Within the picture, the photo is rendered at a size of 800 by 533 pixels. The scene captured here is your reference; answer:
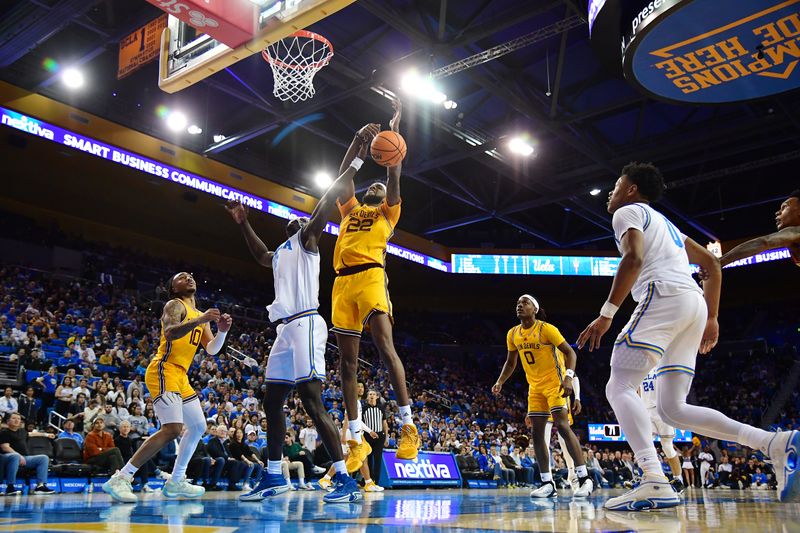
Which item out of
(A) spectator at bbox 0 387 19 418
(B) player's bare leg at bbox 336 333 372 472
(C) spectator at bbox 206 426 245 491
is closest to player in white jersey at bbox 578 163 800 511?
(B) player's bare leg at bbox 336 333 372 472

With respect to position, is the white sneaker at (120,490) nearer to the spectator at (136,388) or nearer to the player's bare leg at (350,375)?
the player's bare leg at (350,375)

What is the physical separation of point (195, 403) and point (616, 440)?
2409 cm

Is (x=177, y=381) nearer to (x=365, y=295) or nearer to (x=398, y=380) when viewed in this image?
(x=365, y=295)

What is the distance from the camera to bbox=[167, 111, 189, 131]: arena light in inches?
671

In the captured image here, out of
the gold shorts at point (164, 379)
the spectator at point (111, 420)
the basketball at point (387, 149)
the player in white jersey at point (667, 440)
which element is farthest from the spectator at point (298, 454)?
the basketball at point (387, 149)

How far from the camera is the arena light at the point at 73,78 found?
1466 cm

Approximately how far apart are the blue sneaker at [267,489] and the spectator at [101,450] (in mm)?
4885

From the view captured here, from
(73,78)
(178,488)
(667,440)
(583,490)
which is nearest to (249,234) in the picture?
(178,488)

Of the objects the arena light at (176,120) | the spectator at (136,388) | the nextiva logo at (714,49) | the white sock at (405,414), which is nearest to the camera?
the white sock at (405,414)

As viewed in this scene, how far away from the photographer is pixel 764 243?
4.36m

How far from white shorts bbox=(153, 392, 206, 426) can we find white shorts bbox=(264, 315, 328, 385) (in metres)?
1.23

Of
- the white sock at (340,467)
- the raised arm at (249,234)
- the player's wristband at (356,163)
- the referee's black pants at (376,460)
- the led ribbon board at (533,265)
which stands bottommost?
the referee's black pants at (376,460)

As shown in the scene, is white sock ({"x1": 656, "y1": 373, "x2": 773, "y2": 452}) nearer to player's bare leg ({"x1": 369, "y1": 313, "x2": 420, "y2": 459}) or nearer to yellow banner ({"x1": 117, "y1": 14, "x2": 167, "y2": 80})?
player's bare leg ({"x1": 369, "y1": 313, "x2": 420, "y2": 459})

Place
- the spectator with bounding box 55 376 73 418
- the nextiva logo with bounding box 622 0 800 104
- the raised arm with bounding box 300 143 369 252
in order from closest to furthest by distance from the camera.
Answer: the raised arm with bounding box 300 143 369 252
the nextiva logo with bounding box 622 0 800 104
the spectator with bounding box 55 376 73 418
